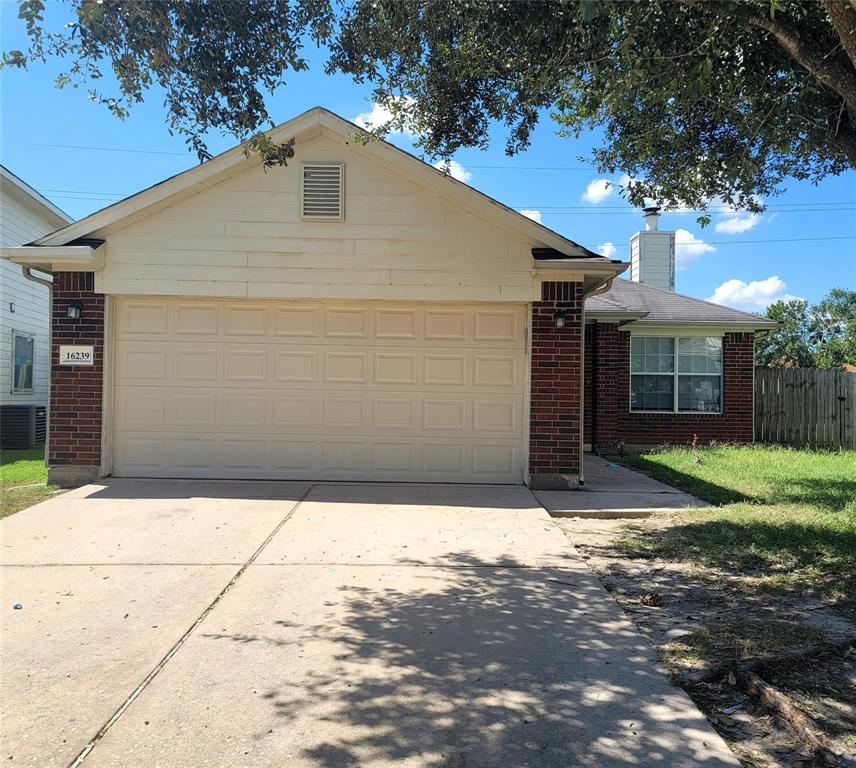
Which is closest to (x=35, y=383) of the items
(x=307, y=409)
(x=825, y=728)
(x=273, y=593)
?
(x=307, y=409)

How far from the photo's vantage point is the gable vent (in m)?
8.30

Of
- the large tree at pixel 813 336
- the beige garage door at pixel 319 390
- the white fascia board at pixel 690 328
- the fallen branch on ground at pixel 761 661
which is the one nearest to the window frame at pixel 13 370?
the beige garage door at pixel 319 390

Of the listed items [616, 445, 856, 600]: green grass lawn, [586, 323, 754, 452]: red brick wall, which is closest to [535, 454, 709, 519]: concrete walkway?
[616, 445, 856, 600]: green grass lawn

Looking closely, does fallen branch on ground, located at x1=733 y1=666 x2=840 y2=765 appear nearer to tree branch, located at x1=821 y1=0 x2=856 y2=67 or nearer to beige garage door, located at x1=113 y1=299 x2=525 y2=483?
tree branch, located at x1=821 y1=0 x2=856 y2=67

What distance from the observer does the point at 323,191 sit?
27.3ft

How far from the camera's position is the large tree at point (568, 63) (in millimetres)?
4836

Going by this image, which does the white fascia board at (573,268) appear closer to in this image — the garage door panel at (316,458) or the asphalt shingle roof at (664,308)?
the garage door panel at (316,458)

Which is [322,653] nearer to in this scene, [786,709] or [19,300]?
[786,709]

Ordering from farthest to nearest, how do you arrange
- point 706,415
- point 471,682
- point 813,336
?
point 813,336
point 706,415
point 471,682

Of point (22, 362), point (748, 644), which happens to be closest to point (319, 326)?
point (748, 644)

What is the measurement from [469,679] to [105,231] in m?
7.54

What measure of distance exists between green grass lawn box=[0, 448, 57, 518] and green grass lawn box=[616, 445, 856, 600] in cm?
661

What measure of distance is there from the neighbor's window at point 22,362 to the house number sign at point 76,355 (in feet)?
22.6

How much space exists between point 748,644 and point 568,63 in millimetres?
4841
